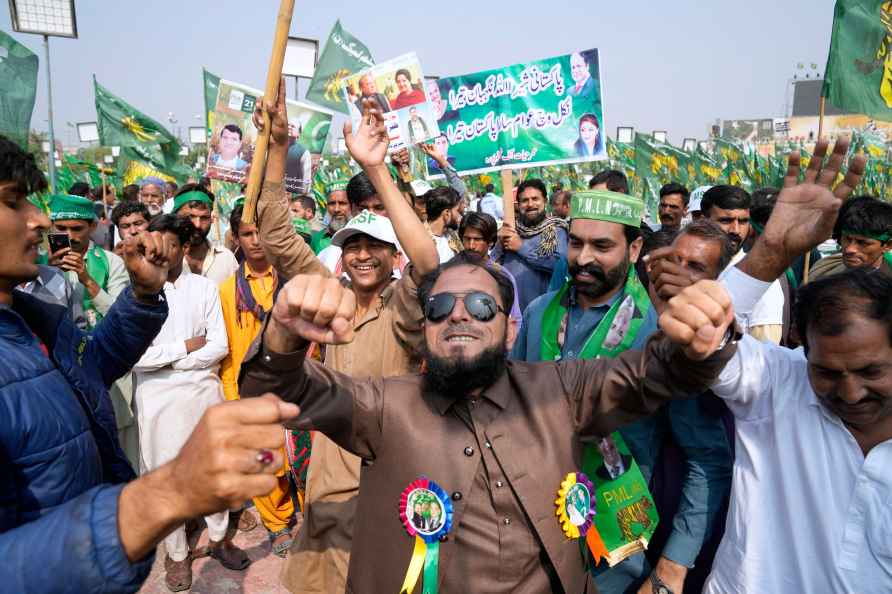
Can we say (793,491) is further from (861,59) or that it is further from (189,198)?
(189,198)

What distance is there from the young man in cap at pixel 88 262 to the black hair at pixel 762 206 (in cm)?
437

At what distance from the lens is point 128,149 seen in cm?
1023

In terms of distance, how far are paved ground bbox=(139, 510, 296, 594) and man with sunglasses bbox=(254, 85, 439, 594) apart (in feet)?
4.45

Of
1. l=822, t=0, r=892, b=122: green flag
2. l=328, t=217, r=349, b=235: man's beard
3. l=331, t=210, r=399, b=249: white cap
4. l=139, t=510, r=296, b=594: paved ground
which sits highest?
l=822, t=0, r=892, b=122: green flag

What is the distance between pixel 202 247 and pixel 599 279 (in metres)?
3.51

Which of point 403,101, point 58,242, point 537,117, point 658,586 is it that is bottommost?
point 658,586

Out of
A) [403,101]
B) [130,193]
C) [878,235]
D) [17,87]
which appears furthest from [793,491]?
[130,193]

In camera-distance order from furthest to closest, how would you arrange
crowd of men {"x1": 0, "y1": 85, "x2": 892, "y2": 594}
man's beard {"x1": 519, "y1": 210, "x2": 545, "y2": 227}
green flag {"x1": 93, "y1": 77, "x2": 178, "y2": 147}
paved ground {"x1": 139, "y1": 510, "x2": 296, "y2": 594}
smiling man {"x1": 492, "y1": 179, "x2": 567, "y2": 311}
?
green flag {"x1": 93, "y1": 77, "x2": 178, "y2": 147}
man's beard {"x1": 519, "y1": 210, "x2": 545, "y2": 227}
smiling man {"x1": 492, "y1": 179, "x2": 567, "y2": 311}
paved ground {"x1": 139, "y1": 510, "x2": 296, "y2": 594}
crowd of men {"x1": 0, "y1": 85, "x2": 892, "y2": 594}

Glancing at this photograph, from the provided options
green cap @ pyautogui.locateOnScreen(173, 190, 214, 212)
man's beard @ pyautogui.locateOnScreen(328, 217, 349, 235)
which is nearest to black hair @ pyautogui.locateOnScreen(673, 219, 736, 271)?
green cap @ pyautogui.locateOnScreen(173, 190, 214, 212)

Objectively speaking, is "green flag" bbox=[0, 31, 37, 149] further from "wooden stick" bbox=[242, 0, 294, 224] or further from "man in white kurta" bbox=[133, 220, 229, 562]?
"wooden stick" bbox=[242, 0, 294, 224]

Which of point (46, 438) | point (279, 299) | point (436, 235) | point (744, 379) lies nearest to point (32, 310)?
point (46, 438)

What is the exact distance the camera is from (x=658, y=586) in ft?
7.68

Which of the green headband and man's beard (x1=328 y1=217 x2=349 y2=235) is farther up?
the green headband

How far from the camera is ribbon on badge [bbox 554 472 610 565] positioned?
179 cm
